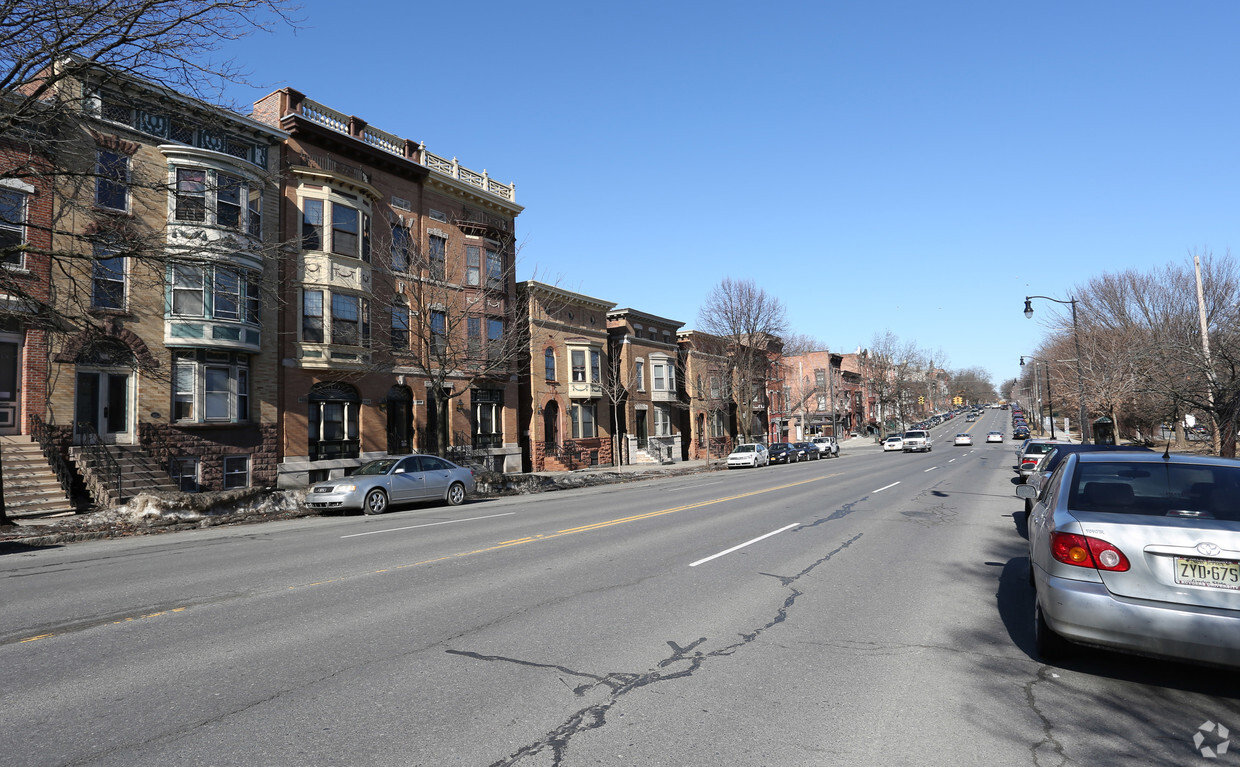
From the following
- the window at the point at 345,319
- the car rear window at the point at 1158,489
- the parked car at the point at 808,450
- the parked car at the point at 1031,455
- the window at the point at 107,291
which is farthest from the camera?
the parked car at the point at 808,450

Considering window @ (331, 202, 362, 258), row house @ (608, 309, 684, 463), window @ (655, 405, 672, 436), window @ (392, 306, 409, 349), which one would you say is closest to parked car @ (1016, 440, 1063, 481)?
window @ (392, 306, 409, 349)

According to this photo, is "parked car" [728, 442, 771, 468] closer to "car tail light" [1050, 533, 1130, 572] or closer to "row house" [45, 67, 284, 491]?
"row house" [45, 67, 284, 491]

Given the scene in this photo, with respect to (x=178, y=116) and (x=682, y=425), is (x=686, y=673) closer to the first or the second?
(x=178, y=116)

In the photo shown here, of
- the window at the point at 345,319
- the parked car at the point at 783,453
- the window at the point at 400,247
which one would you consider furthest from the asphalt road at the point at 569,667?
the parked car at the point at 783,453

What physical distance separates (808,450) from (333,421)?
1406 inches

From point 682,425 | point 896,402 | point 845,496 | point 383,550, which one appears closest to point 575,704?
point 383,550

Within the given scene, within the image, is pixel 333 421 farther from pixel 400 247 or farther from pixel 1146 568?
pixel 1146 568

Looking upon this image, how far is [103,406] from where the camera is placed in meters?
19.7

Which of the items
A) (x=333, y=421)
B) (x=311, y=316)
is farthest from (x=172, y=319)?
(x=333, y=421)

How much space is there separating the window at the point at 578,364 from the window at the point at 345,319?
624 inches

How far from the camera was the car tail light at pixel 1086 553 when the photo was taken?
14.8 ft

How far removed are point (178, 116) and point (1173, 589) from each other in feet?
54.5

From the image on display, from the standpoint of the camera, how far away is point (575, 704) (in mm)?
4367

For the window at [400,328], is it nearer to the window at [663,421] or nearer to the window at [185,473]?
the window at [185,473]
